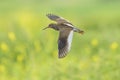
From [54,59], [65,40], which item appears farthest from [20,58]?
[65,40]

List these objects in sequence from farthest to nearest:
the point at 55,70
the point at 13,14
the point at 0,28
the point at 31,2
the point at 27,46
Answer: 1. the point at 31,2
2. the point at 13,14
3. the point at 0,28
4. the point at 27,46
5. the point at 55,70

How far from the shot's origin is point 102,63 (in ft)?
26.3

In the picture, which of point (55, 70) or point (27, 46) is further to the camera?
point (27, 46)

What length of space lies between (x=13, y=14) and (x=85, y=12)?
5.06 ft

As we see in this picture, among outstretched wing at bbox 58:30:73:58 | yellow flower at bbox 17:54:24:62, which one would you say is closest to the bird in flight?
outstretched wing at bbox 58:30:73:58

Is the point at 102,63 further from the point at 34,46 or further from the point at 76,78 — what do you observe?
the point at 34,46

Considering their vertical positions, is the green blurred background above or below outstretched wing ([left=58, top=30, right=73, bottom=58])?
below

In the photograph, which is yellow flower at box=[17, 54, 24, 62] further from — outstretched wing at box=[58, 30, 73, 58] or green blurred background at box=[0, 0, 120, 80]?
outstretched wing at box=[58, 30, 73, 58]

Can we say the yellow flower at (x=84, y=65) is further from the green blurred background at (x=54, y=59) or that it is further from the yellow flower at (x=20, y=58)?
the yellow flower at (x=20, y=58)

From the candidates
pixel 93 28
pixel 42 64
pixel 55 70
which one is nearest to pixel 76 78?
pixel 55 70

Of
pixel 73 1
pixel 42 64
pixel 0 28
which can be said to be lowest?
pixel 73 1

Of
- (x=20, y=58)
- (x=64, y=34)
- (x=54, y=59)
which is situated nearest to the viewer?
(x=64, y=34)

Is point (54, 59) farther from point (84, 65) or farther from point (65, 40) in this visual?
point (65, 40)

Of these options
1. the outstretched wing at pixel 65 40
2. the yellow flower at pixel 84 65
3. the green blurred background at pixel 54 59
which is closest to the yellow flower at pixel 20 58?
the green blurred background at pixel 54 59
